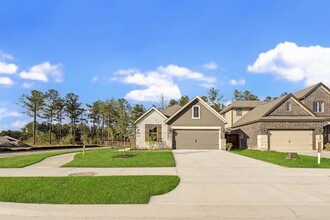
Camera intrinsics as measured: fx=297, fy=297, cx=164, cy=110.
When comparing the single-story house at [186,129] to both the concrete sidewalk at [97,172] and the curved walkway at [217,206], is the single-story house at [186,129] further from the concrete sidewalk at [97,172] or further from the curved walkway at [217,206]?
the curved walkway at [217,206]

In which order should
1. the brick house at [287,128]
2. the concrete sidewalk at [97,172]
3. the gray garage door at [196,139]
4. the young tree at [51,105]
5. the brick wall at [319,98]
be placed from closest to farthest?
the concrete sidewalk at [97,172] → the brick house at [287,128] → the gray garage door at [196,139] → the brick wall at [319,98] → the young tree at [51,105]

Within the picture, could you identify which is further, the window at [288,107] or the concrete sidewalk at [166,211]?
the window at [288,107]

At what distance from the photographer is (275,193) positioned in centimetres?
Result: 840

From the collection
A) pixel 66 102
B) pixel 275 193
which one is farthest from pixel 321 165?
pixel 66 102

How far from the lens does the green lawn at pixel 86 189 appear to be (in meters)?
7.46

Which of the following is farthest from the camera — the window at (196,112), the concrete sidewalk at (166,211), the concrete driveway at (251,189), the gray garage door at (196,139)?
the window at (196,112)

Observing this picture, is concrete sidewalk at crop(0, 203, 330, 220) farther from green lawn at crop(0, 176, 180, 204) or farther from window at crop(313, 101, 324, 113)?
window at crop(313, 101, 324, 113)

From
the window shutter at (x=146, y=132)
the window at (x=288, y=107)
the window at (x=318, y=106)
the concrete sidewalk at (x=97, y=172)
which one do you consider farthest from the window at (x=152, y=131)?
the window at (x=318, y=106)

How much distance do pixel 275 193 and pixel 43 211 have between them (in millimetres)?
6090

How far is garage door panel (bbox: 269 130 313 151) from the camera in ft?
94.8

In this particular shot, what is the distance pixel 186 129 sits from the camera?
3056cm

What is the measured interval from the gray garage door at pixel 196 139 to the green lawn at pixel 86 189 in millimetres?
19769

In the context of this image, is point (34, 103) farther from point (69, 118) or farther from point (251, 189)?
point (251, 189)

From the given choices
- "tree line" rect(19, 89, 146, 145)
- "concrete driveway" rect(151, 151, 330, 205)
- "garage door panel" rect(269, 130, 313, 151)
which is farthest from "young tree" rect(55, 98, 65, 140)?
"concrete driveway" rect(151, 151, 330, 205)
